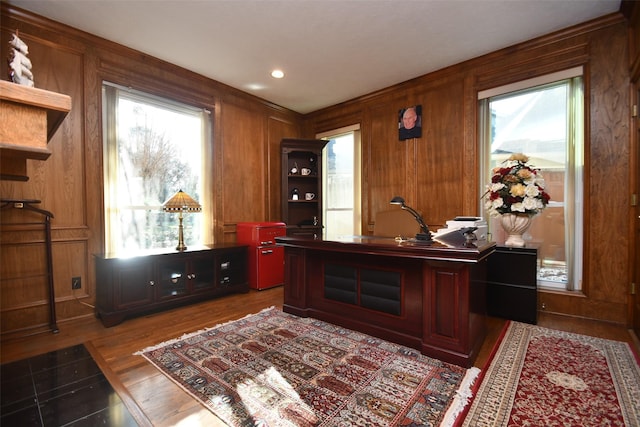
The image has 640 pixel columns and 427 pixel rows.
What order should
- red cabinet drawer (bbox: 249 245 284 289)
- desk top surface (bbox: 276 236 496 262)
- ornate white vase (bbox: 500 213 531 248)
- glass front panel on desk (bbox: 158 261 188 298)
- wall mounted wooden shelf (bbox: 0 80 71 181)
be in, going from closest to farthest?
1. wall mounted wooden shelf (bbox: 0 80 71 181)
2. desk top surface (bbox: 276 236 496 262)
3. ornate white vase (bbox: 500 213 531 248)
4. glass front panel on desk (bbox: 158 261 188 298)
5. red cabinet drawer (bbox: 249 245 284 289)

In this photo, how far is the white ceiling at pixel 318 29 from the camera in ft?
8.66

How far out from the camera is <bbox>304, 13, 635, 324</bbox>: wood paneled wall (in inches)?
111

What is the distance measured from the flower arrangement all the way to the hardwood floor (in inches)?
44.0

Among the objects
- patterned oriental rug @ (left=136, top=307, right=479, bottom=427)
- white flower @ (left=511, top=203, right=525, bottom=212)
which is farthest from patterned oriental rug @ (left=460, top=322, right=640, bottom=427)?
white flower @ (left=511, top=203, right=525, bottom=212)

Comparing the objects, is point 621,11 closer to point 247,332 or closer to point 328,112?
point 328,112

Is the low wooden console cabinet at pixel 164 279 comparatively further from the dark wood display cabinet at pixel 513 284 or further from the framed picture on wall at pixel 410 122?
the dark wood display cabinet at pixel 513 284

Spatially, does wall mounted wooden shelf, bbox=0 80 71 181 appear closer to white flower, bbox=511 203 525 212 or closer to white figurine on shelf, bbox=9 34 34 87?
white figurine on shelf, bbox=9 34 34 87

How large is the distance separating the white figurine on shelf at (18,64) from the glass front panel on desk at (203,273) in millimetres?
2790

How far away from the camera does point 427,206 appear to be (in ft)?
13.2

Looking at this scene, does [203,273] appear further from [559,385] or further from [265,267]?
[559,385]

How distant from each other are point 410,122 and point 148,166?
344 cm

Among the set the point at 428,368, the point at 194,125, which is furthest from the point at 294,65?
the point at 428,368

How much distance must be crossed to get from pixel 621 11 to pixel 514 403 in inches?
138

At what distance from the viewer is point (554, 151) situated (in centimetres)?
318
